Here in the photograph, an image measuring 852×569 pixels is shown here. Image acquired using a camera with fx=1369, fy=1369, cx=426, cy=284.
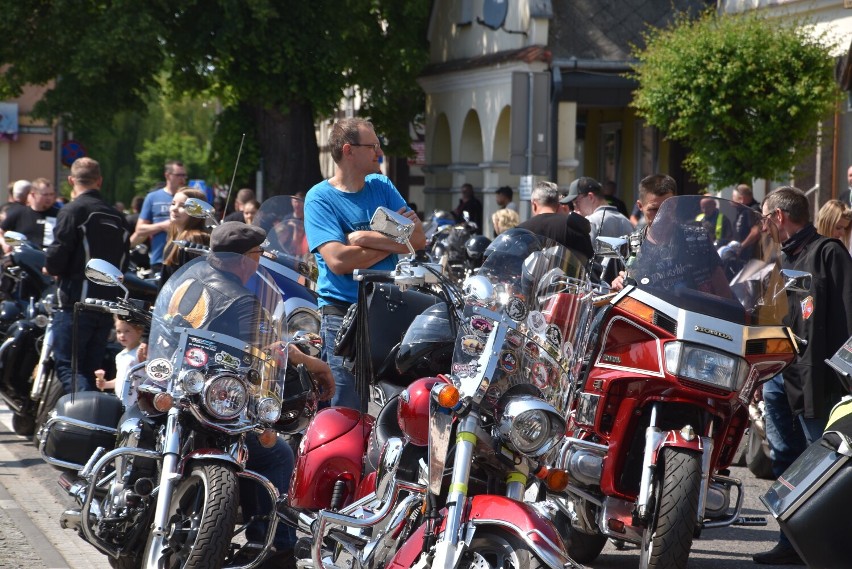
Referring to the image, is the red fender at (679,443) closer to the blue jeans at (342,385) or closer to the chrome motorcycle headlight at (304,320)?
the blue jeans at (342,385)

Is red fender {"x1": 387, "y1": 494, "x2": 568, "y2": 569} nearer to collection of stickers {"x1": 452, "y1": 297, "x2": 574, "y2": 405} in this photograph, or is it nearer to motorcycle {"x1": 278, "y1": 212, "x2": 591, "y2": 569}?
motorcycle {"x1": 278, "y1": 212, "x2": 591, "y2": 569}

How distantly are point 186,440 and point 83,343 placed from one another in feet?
13.6

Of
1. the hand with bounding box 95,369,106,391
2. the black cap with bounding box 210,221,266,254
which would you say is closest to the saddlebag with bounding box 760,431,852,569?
the black cap with bounding box 210,221,266,254

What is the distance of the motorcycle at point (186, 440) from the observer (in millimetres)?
5086

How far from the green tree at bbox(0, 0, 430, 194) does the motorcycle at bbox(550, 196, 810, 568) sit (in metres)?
18.2

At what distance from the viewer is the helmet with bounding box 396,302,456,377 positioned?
5.23 m

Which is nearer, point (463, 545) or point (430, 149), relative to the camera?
point (463, 545)

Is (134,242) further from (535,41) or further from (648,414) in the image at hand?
(535,41)

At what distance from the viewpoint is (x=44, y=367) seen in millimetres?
9398

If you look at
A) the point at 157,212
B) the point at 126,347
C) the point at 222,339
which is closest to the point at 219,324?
the point at 222,339

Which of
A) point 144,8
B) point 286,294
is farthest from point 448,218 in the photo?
point 286,294

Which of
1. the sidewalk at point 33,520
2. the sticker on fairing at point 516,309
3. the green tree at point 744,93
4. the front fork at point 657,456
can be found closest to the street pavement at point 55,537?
the sidewalk at point 33,520

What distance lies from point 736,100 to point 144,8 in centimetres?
1144

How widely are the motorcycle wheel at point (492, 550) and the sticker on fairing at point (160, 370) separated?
5.29 feet
